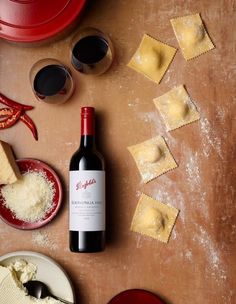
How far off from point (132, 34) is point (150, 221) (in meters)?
0.60

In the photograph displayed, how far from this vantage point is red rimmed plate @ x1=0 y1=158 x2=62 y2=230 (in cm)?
161

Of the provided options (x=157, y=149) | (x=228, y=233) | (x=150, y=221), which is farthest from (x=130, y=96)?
(x=228, y=233)

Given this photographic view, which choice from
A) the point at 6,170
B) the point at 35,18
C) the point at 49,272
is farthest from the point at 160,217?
the point at 35,18

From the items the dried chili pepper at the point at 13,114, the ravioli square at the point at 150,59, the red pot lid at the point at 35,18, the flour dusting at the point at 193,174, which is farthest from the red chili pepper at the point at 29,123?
the flour dusting at the point at 193,174

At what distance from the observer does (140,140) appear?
1.67 m

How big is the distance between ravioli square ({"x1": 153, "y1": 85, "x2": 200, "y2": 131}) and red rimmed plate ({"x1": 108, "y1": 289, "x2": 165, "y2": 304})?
1.69 ft

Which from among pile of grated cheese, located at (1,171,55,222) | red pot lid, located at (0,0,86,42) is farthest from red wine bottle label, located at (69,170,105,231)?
red pot lid, located at (0,0,86,42)

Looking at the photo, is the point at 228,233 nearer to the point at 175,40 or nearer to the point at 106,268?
the point at 106,268

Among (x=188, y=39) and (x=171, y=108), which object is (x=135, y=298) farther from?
(x=188, y=39)

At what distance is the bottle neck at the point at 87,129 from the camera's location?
1.53 meters

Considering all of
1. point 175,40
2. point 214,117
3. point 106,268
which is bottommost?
point 106,268

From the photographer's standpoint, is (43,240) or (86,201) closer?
(86,201)

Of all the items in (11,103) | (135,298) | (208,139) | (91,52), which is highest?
(91,52)

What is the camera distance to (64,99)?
163 cm
